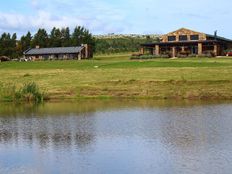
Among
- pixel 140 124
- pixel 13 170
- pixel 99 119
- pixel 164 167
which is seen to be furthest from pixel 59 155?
pixel 99 119

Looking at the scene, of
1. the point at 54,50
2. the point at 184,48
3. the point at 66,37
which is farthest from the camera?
the point at 66,37

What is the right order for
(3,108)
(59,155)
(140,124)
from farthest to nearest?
(3,108), (140,124), (59,155)

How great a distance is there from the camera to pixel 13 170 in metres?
26.8

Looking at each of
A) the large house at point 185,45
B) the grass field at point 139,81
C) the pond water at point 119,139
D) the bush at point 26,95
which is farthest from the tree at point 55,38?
the pond water at point 119,139

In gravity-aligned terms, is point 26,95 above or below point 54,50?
below

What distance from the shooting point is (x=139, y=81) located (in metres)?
72.6

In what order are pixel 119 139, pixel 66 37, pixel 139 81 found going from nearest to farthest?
pixel 119 139 < pixel 139 81 < pixel 66 37

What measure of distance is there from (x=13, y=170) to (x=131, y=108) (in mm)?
29371

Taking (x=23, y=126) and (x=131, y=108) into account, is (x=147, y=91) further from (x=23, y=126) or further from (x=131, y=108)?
(x=23, y=126)

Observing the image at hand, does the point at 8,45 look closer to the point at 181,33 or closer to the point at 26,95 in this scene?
the point at 181,33

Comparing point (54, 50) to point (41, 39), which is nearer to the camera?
point (54, 50)

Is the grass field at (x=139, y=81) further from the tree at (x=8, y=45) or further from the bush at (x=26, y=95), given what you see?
the tree at (x=8, y=45)

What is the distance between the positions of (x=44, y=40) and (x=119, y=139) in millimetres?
124375

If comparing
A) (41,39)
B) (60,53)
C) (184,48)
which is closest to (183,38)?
(184,48)
